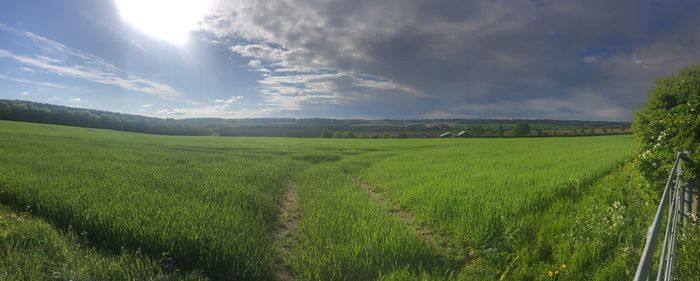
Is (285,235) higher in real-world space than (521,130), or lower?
lower

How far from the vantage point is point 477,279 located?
455 cm

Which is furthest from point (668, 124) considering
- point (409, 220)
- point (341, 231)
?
point (341, 231)

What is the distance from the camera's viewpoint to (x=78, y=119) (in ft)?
253

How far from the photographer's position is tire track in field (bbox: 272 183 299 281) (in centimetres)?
496

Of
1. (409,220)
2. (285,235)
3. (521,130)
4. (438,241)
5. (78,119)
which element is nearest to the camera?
(438,241)

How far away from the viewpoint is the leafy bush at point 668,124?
496cm

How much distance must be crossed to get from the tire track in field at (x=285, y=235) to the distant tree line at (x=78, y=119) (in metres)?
86.2

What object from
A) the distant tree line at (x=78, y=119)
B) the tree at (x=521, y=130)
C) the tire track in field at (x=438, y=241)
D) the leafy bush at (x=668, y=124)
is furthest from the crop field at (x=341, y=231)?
the distant tree line at (x=78, y=119)

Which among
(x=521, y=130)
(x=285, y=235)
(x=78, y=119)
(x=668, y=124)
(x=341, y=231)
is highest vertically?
(x=78, y=119)

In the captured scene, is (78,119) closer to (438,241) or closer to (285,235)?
(285,235)

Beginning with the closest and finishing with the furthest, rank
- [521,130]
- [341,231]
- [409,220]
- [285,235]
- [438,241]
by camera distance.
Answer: [438,241]
[341,231]
[285,235]
[409,220]
[521,130]

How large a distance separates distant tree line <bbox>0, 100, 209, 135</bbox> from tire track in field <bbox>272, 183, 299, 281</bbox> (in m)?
86.2

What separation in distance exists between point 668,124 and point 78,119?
3898 inches

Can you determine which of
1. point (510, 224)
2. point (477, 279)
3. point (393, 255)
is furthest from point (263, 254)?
point (510, 224)
